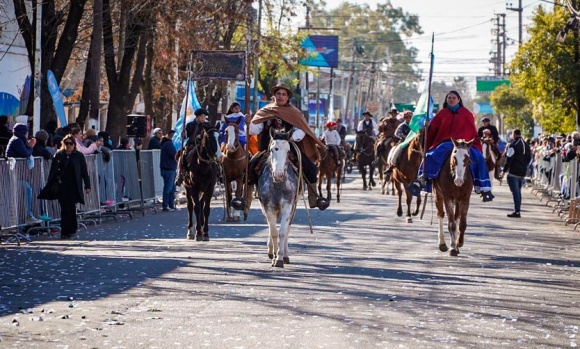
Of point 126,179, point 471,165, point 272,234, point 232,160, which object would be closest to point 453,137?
point 471,165

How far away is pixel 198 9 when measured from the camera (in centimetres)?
3559

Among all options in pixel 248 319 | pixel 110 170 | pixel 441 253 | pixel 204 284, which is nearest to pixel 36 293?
pixel 204 284

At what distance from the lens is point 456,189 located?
19.2 meters

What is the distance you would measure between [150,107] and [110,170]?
42.1 feet

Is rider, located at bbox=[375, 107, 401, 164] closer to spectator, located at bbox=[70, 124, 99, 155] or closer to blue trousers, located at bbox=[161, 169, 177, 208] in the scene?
blue trousers, located at bbox=[161, 169, 177, 208]

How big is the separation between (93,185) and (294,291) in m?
13.6

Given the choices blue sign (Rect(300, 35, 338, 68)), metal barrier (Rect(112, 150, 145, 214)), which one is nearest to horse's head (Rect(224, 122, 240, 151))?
metal barrier (Rect(112, 150, 145, 214))

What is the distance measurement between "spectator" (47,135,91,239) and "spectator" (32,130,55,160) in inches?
56.2

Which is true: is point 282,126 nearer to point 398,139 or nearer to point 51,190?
point 51,190

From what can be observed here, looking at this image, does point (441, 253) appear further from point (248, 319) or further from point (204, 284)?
point (248, 319)

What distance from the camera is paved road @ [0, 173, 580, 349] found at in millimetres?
10914

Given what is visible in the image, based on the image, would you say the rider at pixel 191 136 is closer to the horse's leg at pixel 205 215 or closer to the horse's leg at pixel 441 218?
the horse's leg at pixel 205 215

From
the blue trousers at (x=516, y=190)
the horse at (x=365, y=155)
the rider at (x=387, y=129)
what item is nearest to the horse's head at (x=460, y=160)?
the blue trousers at (x=516, y=190)

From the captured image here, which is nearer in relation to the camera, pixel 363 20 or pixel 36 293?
pixel 36 293
